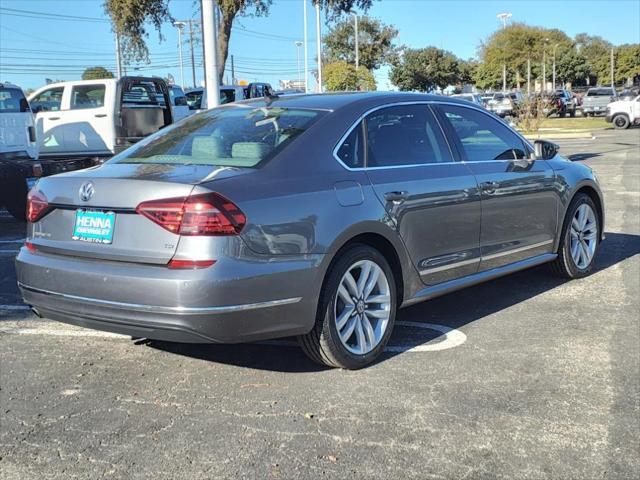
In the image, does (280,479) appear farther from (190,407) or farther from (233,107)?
(233,107)

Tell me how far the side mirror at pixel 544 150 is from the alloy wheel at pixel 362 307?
88.8 inches

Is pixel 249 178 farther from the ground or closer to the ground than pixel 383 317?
farther from the ground

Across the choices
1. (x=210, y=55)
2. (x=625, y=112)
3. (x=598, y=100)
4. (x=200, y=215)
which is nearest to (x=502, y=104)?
(x=598, y=100)

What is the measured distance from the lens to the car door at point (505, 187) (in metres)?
5.10

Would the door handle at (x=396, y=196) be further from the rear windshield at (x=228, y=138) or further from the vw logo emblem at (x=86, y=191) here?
the vw logo emblem at (x=86, y=191)

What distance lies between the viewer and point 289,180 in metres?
3.81

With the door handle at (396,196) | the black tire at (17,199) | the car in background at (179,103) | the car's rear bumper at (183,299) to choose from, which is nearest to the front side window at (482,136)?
the door handle at (396,196)

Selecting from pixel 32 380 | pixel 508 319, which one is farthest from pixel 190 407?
pixel 508 319

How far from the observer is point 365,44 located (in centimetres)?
6756

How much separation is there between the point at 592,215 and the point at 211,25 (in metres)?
6.41

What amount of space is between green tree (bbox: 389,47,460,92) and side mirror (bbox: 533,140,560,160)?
6210 cm

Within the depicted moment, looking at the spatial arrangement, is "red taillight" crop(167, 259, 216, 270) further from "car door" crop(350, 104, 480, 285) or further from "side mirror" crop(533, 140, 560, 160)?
"side mirror" crop(533, 140, 560, 160)

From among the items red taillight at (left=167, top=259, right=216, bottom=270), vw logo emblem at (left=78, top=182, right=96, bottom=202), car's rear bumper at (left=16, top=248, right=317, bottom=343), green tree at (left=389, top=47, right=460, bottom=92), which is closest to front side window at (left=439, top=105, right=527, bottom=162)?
car's rear bumper at (left=16, top=248, right=317, bottom=343)

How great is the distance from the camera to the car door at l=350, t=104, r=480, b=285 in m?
4.39
